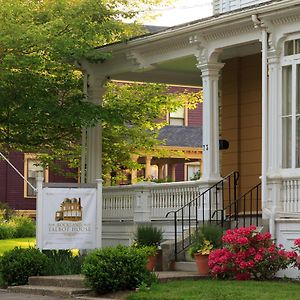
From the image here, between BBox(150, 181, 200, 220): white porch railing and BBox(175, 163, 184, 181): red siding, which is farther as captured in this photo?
BBox(175, 163, 184, 181): red siding

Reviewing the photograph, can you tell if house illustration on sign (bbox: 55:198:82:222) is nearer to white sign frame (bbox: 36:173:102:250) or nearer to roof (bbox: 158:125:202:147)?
white sign frame (bbox: 36:173:102:250)

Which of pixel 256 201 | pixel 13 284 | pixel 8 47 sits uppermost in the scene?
pixel 8 47

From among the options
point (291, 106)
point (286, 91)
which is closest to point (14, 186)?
point (286, 91)

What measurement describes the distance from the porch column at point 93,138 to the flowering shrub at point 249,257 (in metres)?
7.48

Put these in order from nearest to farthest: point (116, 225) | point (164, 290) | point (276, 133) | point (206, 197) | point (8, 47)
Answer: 1. point (164, 290)
2. point (276, 133)
3. point (206, 197)
4. point (8, 47)
5. point (116, 225)

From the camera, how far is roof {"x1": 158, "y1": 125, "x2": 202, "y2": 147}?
1832 inches

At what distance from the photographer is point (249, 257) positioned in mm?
18531

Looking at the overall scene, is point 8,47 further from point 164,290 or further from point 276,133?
point 164,290

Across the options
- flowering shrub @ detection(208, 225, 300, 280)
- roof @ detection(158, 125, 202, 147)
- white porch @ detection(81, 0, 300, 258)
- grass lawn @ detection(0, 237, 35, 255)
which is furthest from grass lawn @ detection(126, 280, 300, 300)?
roof @ detection(158, 125, 202, 147)

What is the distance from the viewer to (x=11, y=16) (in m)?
23.6

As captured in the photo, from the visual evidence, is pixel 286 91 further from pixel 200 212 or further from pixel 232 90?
pixel 232 90

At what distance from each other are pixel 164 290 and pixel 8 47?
27.5ft

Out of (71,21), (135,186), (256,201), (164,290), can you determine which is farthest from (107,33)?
(164,290)

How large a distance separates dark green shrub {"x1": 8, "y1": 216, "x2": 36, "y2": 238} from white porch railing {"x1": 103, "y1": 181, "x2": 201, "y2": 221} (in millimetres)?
15687
